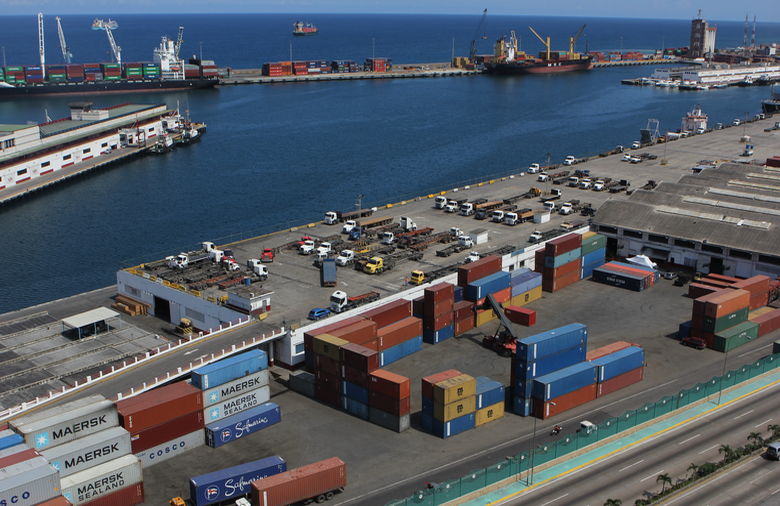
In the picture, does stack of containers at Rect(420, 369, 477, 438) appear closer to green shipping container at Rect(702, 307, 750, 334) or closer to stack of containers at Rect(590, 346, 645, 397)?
stack of containers at Rect(590, 346, 645, 397)

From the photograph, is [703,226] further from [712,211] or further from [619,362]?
[619,362]

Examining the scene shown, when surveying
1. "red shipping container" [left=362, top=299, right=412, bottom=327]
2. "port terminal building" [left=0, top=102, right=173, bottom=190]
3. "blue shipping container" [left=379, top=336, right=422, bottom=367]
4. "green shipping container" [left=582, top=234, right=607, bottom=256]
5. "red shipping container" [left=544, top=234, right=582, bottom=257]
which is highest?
"port terminal building" [left=0, top=102, right=173, bottom=190]

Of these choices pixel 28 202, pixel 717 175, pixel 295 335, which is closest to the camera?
pixel 295 335

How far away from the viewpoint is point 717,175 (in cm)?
8812

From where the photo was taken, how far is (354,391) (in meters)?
46.9

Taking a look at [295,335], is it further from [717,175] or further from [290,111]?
[290,111]

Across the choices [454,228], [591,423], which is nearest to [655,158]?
[454,228]

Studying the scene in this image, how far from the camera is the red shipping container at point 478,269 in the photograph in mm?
60250

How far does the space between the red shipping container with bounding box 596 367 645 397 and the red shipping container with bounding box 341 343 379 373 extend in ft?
46.8

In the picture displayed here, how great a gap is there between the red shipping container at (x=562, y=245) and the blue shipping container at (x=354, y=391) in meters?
26.1

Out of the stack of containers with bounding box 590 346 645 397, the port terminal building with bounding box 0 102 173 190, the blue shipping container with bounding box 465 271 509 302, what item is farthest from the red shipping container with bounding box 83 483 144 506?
the port terminal building with bounding box 0 102 173 190

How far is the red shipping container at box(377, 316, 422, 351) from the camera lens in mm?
52781

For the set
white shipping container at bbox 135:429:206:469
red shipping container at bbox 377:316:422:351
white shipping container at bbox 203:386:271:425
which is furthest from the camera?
red shipping container at bbox 377:316:422:351

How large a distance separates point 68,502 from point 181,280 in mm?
27043
